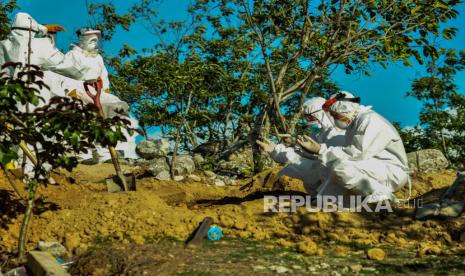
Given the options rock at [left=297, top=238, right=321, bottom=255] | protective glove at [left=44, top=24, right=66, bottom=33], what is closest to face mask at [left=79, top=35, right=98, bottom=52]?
protective glove at [left=44, top=24, right=66, bottom=33]

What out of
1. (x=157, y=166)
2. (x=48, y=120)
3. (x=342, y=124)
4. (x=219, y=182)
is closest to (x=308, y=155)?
(x=342, y=124)

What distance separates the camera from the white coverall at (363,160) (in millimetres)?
6001

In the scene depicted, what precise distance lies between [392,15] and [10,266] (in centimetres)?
889

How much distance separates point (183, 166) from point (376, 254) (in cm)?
835

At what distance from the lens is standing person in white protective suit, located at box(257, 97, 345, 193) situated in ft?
22.0

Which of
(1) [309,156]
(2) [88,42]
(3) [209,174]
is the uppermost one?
(2) [88,42]

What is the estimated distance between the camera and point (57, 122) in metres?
4.55

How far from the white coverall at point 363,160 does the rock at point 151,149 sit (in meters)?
8.63

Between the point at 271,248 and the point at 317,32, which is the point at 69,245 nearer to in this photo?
the point at 271,248

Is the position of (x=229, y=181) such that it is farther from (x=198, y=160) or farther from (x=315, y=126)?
(x=315, y=126)

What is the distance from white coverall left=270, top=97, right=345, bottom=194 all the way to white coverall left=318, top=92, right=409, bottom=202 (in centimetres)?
53

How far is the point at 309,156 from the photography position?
673 cm

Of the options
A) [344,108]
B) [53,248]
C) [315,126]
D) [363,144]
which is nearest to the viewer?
[53,248]

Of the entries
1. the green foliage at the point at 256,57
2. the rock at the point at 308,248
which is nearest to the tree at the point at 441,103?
the green foliage at the point at 256,57
